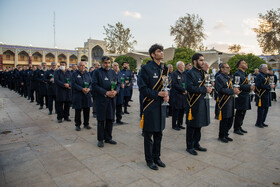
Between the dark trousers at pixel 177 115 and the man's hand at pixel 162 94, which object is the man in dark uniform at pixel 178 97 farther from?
Result: the man's hand at pixel 162 94

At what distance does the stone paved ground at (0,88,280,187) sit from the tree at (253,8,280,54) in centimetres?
2579

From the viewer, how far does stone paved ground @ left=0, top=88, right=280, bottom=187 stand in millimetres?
3121

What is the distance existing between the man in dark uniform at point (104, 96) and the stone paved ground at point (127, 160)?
12.7 inches

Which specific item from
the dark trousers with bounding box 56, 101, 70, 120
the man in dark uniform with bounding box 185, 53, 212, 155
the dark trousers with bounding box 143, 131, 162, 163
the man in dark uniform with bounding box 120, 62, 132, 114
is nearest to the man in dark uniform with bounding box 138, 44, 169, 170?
the dark trousers with bounding box 143, 131, 162, 163

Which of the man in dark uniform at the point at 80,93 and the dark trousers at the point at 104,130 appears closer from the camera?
the dark trousers at the point at 104,130

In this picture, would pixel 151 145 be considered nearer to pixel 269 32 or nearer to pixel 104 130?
pixel 104 130

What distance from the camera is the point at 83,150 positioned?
14.5ft

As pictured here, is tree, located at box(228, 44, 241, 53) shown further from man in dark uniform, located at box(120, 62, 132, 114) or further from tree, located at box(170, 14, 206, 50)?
man in dark uniform, located at box(120, 62, 132, 114)

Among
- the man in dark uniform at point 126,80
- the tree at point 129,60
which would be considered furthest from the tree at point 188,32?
the man in dark uniform at point 126,80

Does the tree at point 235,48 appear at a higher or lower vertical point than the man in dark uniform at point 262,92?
higher

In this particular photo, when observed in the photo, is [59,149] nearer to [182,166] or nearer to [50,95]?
[182,166]

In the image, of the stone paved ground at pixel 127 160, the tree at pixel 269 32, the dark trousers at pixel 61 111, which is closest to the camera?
the stone paved ground at pixel 127 160

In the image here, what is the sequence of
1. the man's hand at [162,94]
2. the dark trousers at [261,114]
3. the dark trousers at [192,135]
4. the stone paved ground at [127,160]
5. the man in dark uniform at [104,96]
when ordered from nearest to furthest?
the stone paved ground at [127,160]
the man's hand at [162,94]
the dark trousers at [192,135]
the man in dark uniform at [104,96]
the dark trousers at [261,114]

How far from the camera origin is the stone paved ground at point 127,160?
3.12 meters
